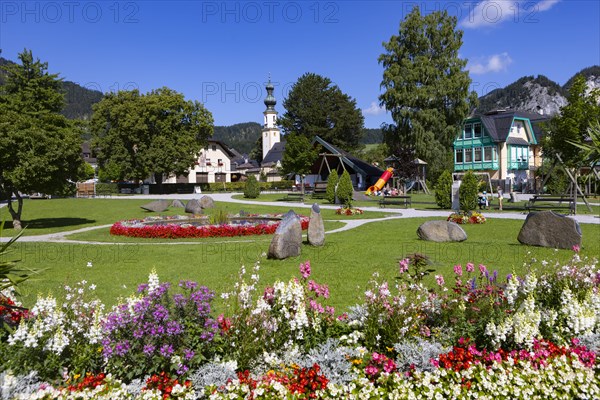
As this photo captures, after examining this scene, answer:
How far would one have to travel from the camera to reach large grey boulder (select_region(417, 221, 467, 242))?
15.1m

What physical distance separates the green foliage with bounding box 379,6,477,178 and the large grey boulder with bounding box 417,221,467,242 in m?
33.3

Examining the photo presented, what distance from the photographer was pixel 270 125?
104625 mm

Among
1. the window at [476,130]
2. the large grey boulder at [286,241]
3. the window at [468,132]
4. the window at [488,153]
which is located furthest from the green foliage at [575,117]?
the window at [468,132]

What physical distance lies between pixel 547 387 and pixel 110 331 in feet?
15.1

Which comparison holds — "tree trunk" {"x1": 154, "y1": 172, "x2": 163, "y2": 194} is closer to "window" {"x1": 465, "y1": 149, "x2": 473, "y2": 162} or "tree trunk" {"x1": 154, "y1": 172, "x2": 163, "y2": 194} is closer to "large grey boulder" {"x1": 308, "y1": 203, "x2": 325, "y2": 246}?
"window" {"x1": 465, "y1": 149, "x2": 473, "y2": 162}

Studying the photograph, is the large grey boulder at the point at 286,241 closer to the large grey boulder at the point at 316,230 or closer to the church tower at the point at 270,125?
the large grey boulder at the point at 316,230

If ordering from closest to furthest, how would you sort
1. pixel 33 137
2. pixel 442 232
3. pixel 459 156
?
1. pixel 442 232
2. pixel 33 137
3. pixel 459 156

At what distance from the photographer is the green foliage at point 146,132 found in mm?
55375

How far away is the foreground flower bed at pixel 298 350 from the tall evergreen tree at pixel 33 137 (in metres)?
17.2

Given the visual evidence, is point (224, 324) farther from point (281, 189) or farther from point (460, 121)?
point (281, 189)

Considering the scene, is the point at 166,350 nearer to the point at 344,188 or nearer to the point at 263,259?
the point at 263,259

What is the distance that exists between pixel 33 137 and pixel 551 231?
20471 millimetres

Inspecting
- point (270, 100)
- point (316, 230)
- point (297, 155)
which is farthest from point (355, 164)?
point (270, 100)

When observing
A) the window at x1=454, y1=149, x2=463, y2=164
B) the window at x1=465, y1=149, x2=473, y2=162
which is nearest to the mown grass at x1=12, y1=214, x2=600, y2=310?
the window at x1=465, y1=149, x2=473, y2=162
